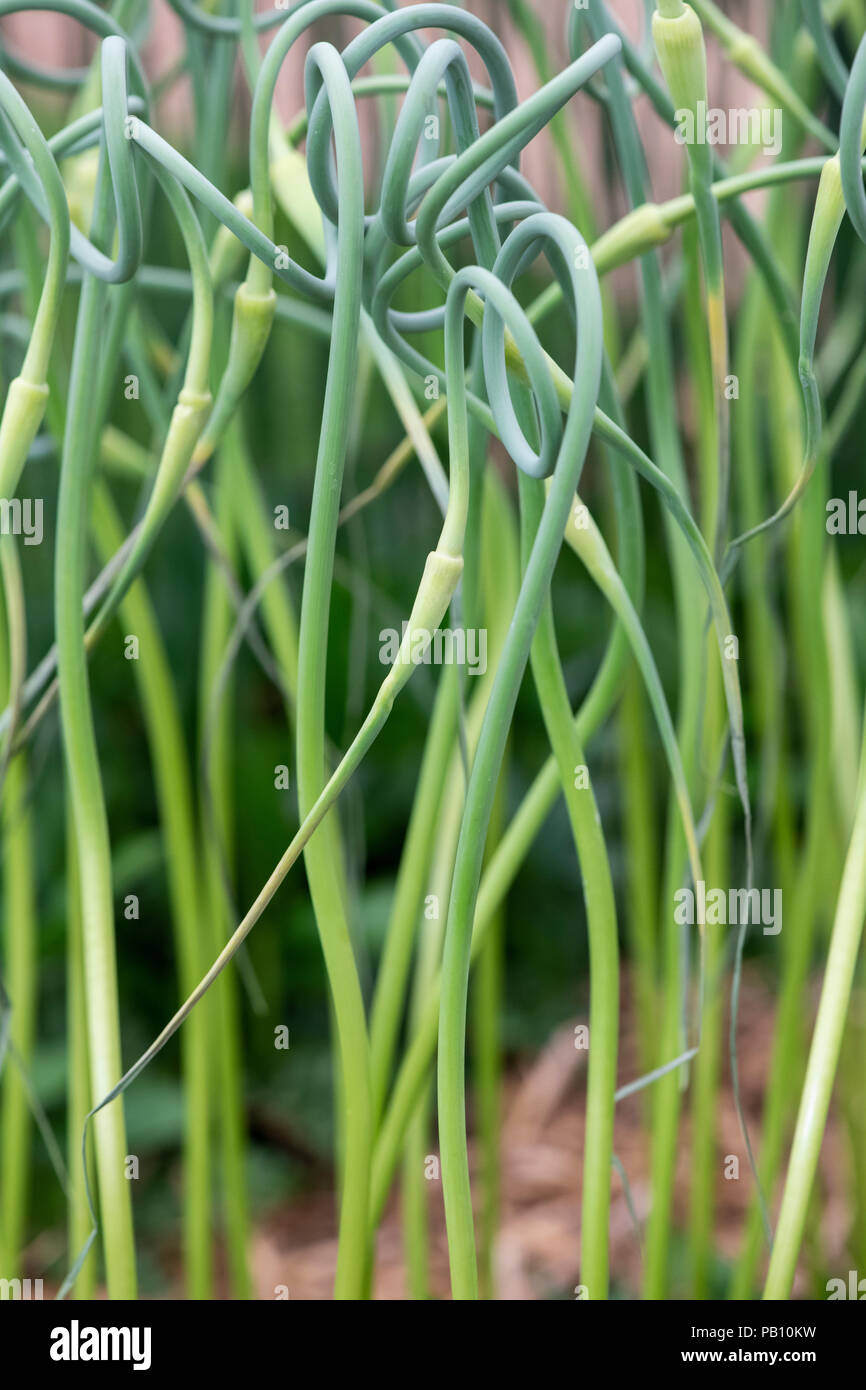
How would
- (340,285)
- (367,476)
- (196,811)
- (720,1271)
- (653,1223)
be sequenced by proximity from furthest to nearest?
1. (367,476)
2. (196,811)
3. (720,1271)
4. (653,1223)
5. (340,285)

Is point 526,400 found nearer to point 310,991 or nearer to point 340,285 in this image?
point 340,285

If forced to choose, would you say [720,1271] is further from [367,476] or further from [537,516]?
[367,476]

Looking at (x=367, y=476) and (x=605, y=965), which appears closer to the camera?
(x=605, y=965)

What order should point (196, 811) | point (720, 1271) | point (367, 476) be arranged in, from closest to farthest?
point (720, 1271) → point (196, 811) → point (367, 476)

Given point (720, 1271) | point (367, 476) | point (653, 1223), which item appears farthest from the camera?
point (367, 476)

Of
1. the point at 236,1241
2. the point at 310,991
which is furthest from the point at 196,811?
the point at 236,1241

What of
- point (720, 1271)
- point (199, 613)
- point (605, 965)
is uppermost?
point (199, 613)

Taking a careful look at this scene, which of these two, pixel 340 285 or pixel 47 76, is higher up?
pixel 47 76

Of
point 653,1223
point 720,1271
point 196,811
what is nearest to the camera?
point 653,1223

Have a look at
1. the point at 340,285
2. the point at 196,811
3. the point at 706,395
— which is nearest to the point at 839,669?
the point at 706,395
